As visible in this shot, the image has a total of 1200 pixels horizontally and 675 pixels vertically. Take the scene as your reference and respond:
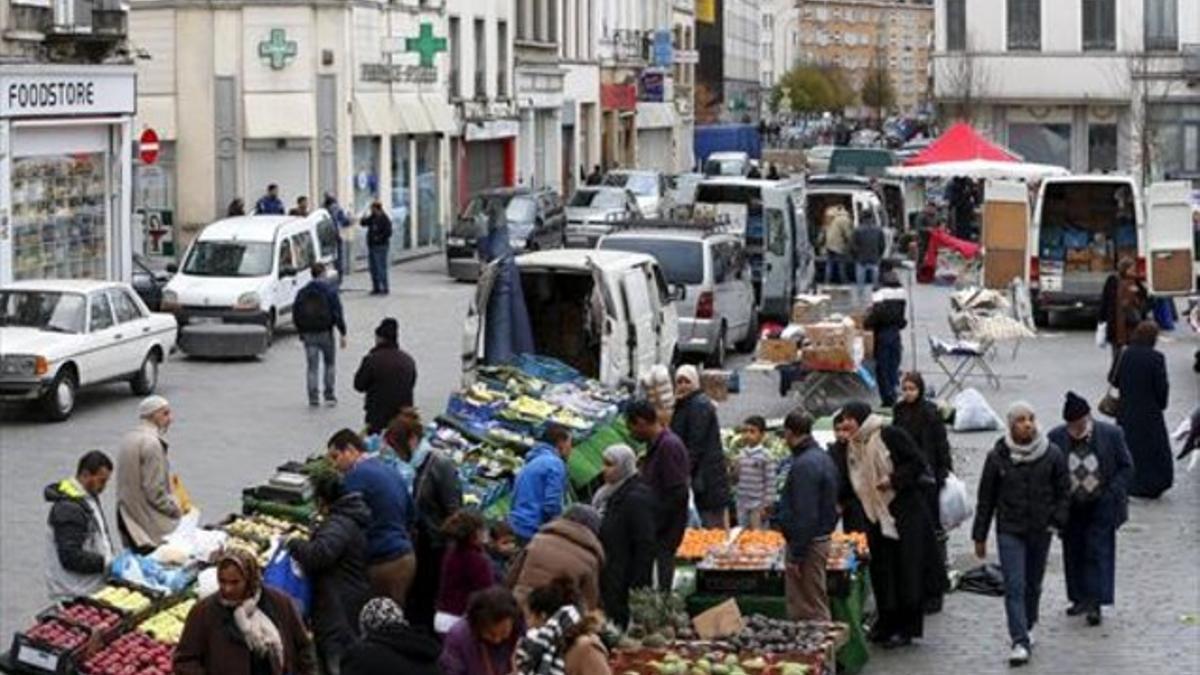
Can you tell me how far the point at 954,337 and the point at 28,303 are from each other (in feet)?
39.4

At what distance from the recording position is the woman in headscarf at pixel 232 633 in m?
11.3

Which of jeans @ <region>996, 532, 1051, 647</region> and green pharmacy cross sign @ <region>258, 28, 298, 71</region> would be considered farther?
green pharmacy cross sign @ <region>258, 28, 298, 71</region>

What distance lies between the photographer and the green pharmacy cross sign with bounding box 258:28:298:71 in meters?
48.0

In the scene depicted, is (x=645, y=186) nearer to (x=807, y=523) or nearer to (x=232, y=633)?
(x=807, y=523)

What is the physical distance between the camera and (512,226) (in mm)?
47250

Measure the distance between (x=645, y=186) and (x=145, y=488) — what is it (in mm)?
42876

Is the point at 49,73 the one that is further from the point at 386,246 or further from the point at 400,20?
the point at 400,20

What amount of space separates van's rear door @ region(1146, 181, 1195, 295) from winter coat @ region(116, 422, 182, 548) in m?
23.6

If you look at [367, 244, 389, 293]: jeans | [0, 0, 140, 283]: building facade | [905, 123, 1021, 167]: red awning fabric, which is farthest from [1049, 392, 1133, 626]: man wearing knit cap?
[367, 244, 389, 293]: jeans

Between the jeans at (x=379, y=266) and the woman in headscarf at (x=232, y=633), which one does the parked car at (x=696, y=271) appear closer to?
the jeans at (x=379, y=266)

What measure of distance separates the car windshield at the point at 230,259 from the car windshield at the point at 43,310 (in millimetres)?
6892

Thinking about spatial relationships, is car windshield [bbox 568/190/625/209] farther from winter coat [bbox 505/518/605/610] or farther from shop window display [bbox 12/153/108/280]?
winter coat [bbox 505/518/605/610]

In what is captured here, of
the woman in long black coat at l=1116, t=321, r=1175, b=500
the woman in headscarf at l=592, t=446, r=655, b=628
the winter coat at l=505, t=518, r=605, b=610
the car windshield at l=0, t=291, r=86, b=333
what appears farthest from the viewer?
the car windshield at l=0, t=291, r=86, b=333

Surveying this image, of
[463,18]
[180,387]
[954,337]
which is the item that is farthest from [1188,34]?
[180,387]
